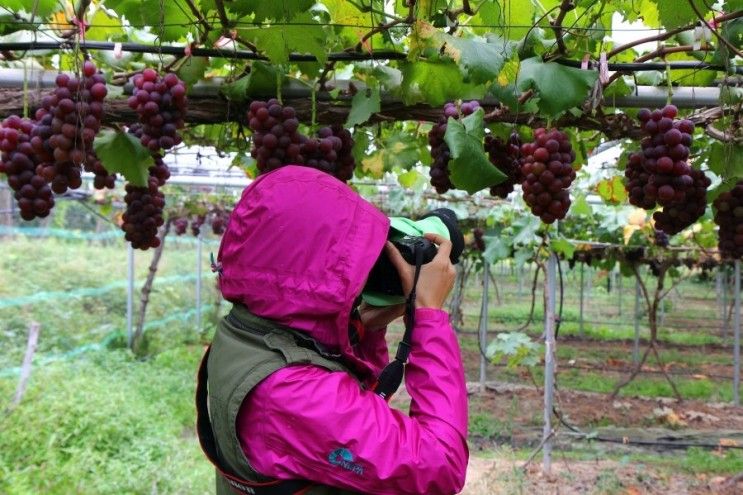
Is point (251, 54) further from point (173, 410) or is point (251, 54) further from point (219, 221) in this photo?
point (219, 221)

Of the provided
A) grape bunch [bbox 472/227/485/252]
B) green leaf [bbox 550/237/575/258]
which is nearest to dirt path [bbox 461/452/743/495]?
green leaf [bbox 550/237/575/258]

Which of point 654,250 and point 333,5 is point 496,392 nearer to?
point 654,250

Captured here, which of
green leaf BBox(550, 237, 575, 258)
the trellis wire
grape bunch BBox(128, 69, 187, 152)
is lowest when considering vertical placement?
green leaf BBox(550, 237, 575, 258)

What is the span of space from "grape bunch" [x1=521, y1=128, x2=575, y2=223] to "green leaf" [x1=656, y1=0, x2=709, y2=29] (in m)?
0.37

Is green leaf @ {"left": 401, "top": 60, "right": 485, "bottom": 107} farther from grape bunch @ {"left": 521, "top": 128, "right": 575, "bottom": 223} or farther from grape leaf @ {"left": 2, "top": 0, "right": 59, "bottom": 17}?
grape leaf @ {"left": 2, "top": 0, "right": 59, "bottom": 17}

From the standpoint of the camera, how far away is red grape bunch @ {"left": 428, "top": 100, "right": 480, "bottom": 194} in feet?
6.48

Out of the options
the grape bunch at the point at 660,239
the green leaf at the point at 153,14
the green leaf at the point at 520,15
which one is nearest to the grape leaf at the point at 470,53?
the green leaf at the point at 520,15

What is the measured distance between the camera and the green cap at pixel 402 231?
1.62 metres

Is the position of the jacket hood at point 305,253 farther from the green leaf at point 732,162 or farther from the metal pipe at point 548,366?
the metal pipe at point 548,366

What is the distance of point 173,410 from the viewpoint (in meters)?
6.87

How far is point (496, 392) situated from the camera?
374 inches

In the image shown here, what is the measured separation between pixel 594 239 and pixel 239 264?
917 cm

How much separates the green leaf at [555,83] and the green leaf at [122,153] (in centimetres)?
104

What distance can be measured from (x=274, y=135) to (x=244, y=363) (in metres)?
0.75
